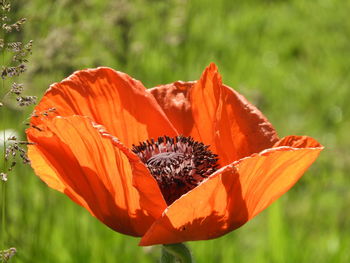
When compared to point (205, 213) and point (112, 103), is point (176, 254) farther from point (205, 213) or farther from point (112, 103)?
point (112, 103)

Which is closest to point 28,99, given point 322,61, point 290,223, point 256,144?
point 256,144

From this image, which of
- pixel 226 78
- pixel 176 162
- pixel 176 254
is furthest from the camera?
pixel 226 78

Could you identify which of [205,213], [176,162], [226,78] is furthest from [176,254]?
[226,78]

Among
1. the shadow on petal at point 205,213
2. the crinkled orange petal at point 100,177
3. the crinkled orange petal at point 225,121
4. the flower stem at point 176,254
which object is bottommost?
the flower stem at point 176,254

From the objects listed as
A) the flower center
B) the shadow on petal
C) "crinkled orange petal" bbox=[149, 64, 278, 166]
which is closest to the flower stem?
the shadow on petal

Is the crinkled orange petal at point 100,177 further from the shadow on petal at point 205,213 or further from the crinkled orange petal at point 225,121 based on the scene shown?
the crinkled orange petal at point 225,121

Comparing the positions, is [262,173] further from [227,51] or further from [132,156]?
[227,51]

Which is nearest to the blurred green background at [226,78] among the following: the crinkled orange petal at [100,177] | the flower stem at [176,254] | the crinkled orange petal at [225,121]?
the crinkled orange petal at [100,177]
